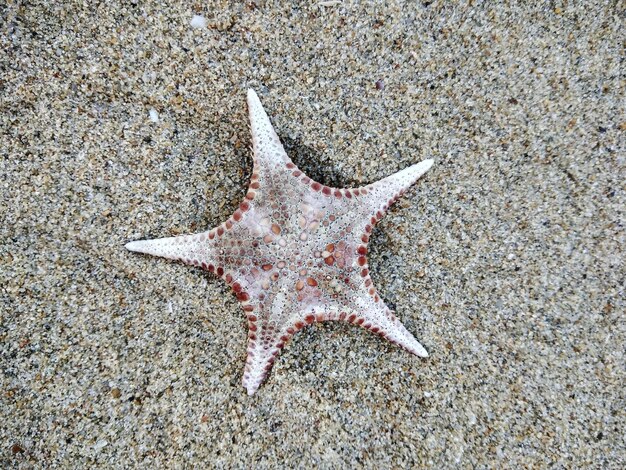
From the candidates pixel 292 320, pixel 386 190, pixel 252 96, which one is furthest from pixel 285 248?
pixel 252 96

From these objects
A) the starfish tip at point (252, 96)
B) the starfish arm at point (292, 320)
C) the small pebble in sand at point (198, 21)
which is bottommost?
the starfish arm at point (292, 320)

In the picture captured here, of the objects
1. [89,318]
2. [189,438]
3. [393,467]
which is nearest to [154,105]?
[89,318]

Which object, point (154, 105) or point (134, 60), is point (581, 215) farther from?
point (134, 60)

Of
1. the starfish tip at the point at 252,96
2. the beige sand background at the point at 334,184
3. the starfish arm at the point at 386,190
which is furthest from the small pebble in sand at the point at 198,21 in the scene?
the starfish arm at the point at 386,190

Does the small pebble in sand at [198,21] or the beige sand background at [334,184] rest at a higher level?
the small pebble in sand at [198,21]

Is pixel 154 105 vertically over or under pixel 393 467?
over

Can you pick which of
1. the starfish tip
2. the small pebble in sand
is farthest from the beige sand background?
the starfish tip

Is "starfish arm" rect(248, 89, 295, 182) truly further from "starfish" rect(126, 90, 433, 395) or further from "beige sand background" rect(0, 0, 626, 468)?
"beige sand background" rect(0, 0, 626, 468)

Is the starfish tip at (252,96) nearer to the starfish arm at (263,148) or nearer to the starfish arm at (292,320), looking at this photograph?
the starfish arm at (263,148)
